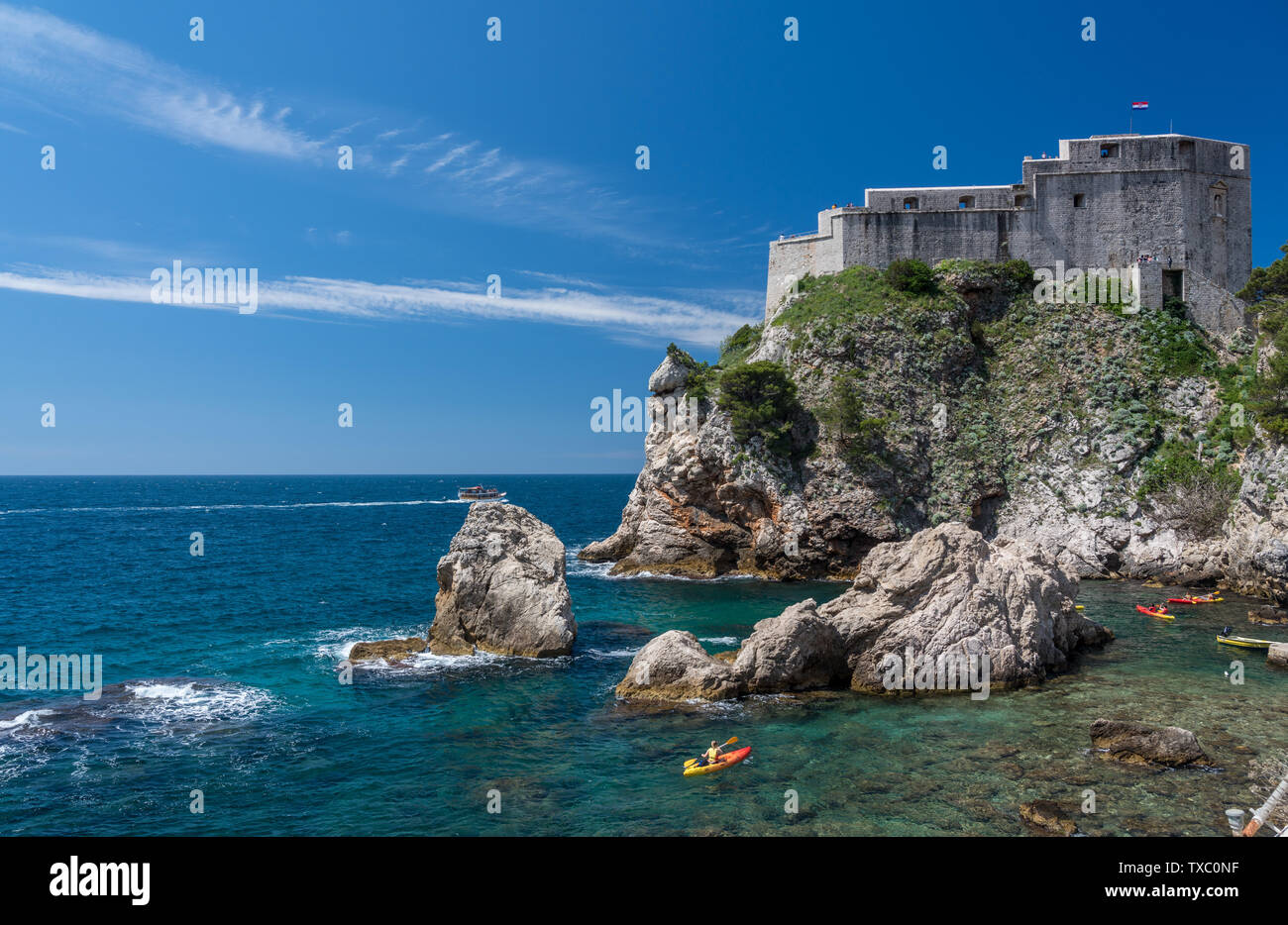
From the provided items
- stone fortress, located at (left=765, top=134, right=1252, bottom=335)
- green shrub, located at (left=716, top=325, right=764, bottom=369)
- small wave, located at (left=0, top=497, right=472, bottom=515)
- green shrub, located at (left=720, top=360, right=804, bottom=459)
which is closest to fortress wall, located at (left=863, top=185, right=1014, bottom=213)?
stone fortress, located at (left=765, top=134, right=1252, bottom=335)

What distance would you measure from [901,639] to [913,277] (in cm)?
3424

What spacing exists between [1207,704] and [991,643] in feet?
18.7

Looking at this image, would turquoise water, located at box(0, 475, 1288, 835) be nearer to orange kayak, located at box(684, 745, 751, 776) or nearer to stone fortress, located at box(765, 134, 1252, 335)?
orange kayak, located at box(684, 745, 751, 776)

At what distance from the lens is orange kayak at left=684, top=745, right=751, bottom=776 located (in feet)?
59.7

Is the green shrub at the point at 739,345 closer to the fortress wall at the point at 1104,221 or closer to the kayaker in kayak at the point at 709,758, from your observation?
the fortress wall at the point at 1104,221

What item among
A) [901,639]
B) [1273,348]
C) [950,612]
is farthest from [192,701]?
[1273,348]

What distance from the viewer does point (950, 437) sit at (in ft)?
158

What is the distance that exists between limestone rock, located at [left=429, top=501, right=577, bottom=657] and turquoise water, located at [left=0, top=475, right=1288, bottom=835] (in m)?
0.89

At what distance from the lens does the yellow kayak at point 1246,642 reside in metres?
27.2

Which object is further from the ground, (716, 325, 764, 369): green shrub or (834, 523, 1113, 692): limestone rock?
(716, 325, 764, 369): green shrub

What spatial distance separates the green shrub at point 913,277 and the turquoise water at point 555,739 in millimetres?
23363

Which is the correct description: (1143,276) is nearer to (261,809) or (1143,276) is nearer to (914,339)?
(914,339)

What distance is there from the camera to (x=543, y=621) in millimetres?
28797
